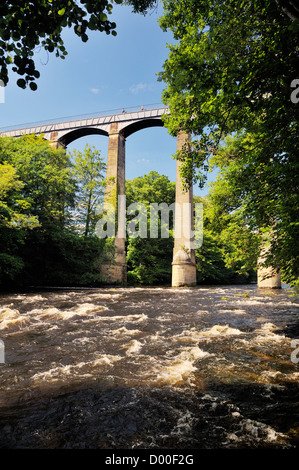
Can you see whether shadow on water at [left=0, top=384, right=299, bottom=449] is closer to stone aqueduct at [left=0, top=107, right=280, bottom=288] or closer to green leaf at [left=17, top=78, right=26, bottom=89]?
green leaf at [left=17, top=78, right=26, bottom=89]

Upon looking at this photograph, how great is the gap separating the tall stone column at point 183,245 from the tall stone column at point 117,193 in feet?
18.6

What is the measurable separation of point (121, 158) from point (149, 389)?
27.6 meters

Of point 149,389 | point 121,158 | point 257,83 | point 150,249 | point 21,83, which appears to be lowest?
point 149,389

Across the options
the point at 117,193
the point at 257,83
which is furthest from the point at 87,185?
the point at 257,83

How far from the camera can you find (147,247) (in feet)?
92.2

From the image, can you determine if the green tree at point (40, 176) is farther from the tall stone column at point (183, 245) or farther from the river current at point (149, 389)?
the river current at point (149, 389)

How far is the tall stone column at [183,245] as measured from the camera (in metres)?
22.6

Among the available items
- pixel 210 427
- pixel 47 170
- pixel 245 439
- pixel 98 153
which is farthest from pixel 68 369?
pixel 98 153

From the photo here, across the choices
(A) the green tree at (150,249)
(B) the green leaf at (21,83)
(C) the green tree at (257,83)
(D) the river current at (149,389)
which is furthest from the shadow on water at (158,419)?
(A) the green tree at (150,249)

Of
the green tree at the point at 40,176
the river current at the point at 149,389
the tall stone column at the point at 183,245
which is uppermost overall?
the green tree at the point at 40,176

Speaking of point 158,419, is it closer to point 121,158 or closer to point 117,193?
point 117,193

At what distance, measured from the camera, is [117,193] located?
25266 mm

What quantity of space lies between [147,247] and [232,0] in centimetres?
2490

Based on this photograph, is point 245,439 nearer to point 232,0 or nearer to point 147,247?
point 232,0
